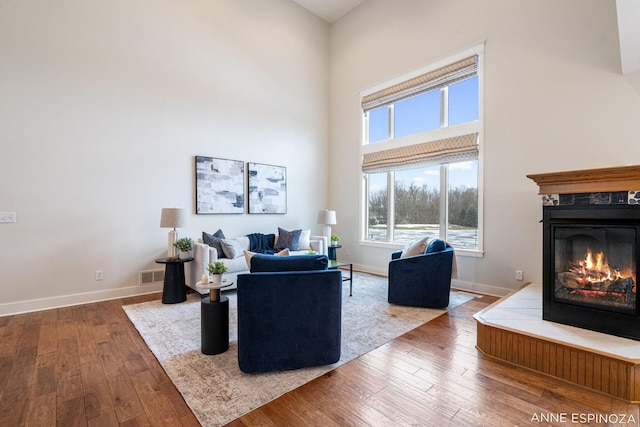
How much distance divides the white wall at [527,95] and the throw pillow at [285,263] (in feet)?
10.5

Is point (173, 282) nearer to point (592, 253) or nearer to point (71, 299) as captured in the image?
point (71, 299)

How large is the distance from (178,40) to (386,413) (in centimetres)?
560

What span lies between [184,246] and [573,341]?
4258 mm

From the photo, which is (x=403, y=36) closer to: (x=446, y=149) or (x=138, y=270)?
(x=446, y=149)

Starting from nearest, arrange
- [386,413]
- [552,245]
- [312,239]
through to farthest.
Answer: [386,413] → [552,245] → [312,239]

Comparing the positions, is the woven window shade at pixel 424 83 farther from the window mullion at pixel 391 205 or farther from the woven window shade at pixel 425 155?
the window mullion at pixel 391 205

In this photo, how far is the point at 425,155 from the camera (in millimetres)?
5016

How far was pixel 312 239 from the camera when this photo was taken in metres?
5.59

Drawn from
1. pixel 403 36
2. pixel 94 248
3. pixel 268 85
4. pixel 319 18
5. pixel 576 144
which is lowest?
pixel 94 248

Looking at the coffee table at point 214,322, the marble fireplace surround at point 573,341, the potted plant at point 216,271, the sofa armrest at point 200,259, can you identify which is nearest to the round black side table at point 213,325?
the coffee table at point 214,322

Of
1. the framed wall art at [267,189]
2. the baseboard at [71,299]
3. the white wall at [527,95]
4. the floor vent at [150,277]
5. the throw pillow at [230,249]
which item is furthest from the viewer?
the framed wall art at [267,189]

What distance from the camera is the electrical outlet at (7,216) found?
3420 mm

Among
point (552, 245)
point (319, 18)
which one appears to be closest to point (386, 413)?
point (552, 245)

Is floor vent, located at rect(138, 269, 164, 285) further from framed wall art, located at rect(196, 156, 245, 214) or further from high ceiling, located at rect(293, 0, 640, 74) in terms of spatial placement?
high ceiling, located at rect(293, 0, 640, 74)
